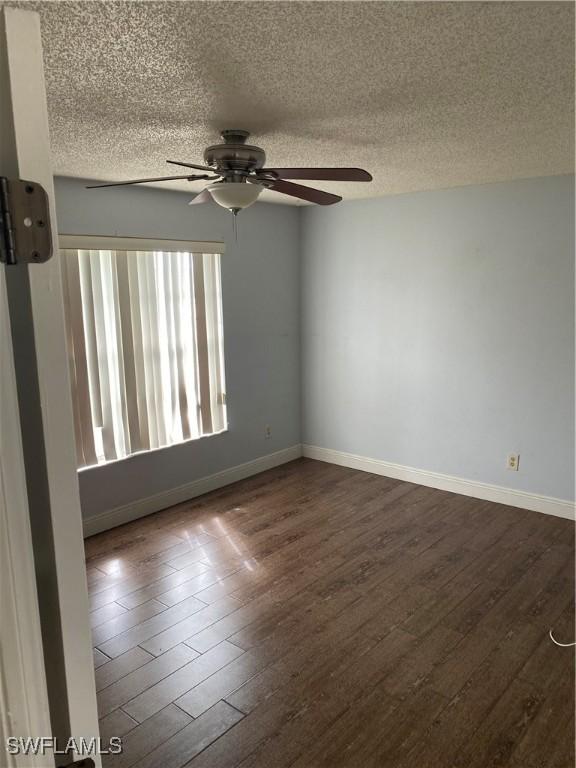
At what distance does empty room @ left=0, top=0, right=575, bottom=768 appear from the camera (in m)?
0.75

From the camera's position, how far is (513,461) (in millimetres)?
4055

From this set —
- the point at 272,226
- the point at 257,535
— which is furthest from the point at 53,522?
the point at 272,226

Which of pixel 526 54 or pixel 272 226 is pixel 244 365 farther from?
pixel 526 54

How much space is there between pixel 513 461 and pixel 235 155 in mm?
2971

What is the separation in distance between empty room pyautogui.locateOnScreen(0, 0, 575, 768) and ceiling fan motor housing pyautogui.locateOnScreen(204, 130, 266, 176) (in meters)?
0.01

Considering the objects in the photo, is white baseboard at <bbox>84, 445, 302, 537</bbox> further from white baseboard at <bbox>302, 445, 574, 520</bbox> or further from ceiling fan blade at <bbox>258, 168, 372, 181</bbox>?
ceiling fan blade at <bbox>258, 168, 372, 181</bbox>

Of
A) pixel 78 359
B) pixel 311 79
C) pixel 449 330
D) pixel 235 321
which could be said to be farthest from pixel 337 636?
pixel 235 321

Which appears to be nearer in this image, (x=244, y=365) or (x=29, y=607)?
(x=29, y=607)

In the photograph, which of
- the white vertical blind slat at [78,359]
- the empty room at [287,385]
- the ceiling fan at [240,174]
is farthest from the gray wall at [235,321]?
the ceiling fan at [240,174]

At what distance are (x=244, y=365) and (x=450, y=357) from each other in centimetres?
169

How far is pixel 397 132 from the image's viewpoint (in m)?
2.45

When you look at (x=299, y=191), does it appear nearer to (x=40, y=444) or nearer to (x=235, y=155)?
(x=235, y=155)

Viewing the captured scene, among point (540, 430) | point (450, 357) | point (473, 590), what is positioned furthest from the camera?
point (450, 357)

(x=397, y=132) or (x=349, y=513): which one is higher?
(x=397, y=132)
